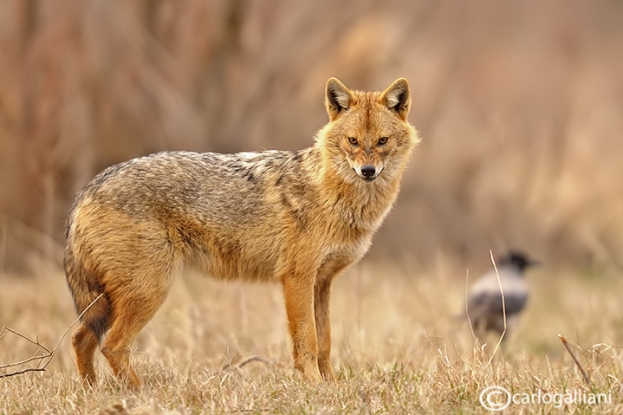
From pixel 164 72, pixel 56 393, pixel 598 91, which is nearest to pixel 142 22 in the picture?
pixel 164 72

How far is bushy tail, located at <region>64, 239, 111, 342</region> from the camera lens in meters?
5.57

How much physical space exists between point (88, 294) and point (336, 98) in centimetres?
224

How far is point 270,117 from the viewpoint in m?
14.7

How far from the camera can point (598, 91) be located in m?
26.8

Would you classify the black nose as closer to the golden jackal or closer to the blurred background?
the golden jackal

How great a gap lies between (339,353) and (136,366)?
2304 mm

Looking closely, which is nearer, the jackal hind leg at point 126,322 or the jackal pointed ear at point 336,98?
the jackal hind leg at point 126,322

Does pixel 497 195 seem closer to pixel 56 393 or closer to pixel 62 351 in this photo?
pixel 62 351

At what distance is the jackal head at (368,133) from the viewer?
582 centimetres

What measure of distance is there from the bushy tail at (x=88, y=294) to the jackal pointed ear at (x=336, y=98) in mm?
2051

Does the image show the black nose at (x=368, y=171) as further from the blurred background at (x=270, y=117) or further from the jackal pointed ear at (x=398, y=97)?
the blurred background at (x=270, y=117)

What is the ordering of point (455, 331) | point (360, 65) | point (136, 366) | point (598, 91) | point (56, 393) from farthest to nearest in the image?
point (598, 91) < point (360, 65) < point (455, 331) < point (136, 366) < point (56, 393)

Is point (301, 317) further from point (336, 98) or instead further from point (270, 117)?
point (270, 117)

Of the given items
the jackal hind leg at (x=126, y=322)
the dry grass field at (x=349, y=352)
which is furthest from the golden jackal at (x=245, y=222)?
the dry grass field at (x=349, y=352)
